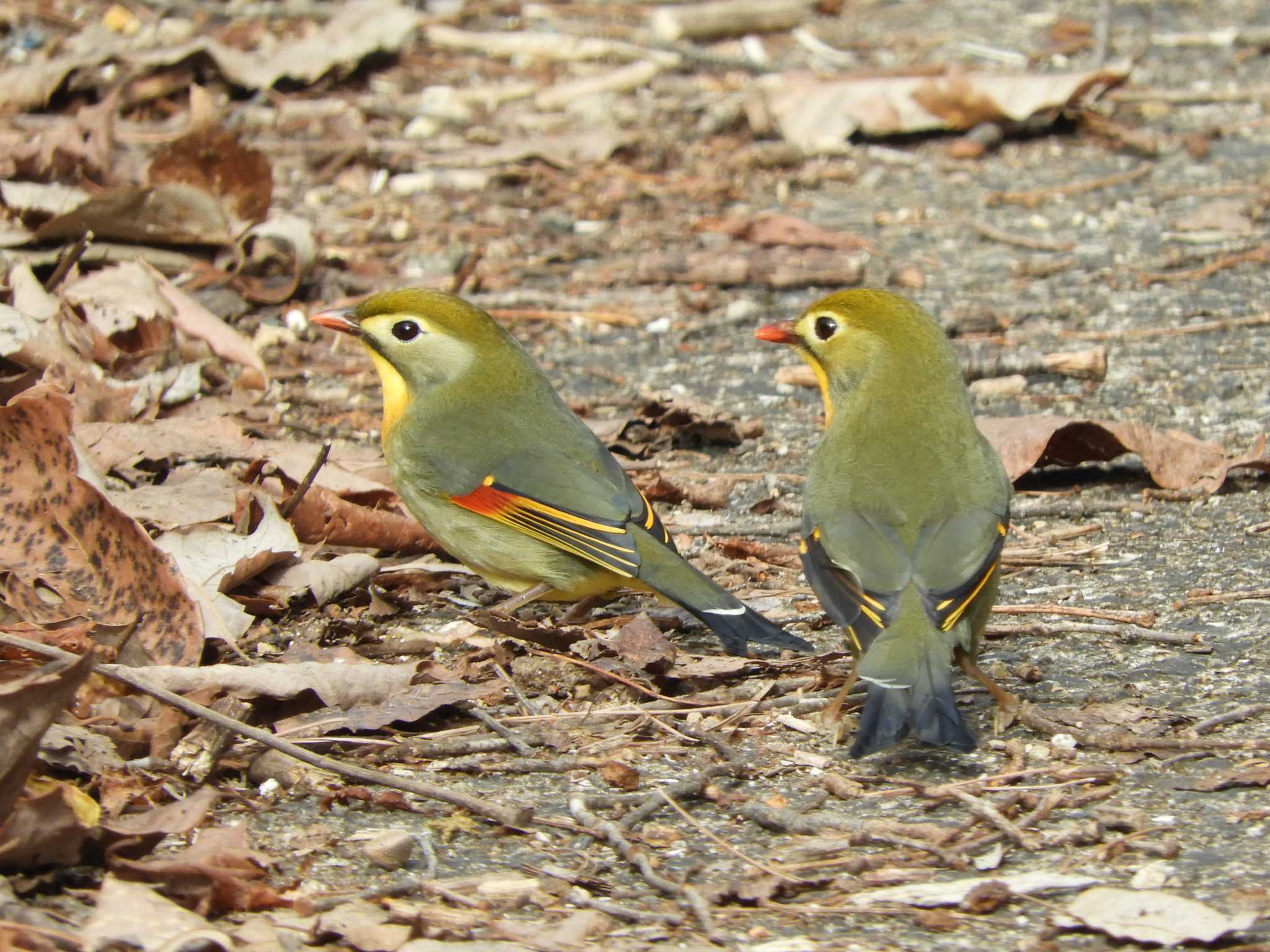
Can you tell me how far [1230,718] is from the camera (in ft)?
13.8

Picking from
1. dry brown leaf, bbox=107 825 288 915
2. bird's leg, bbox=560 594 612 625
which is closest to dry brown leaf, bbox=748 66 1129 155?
bird's leg, bbox=560 594 612 625

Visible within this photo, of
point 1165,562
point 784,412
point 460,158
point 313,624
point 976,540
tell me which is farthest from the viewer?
point 460,158

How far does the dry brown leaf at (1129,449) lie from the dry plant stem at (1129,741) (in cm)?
191

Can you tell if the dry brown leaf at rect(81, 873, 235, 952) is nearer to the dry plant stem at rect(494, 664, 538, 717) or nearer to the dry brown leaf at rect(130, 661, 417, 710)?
the dry brown leaf at rect(130, 661, 417, 710)

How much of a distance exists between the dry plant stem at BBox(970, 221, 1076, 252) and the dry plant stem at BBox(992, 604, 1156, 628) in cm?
398

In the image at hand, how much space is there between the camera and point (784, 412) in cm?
707

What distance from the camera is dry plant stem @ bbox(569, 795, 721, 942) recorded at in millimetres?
3322

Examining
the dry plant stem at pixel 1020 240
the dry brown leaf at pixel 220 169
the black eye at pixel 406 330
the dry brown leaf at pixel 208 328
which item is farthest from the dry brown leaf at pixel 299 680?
the dry plant stem at pixel 1020 240

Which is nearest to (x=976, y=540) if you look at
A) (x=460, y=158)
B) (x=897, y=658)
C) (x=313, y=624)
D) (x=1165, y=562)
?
(x=897, y=658)

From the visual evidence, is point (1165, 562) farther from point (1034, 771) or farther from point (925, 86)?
point (925, 86)

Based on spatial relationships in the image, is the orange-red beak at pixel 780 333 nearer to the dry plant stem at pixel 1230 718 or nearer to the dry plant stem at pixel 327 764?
the dry plant stem at pixel 1230 718

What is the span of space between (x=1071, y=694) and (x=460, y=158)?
616 cm

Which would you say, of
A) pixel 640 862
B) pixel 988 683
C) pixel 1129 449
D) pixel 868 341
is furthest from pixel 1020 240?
pixel 640 862

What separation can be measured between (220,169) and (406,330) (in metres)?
2.45
